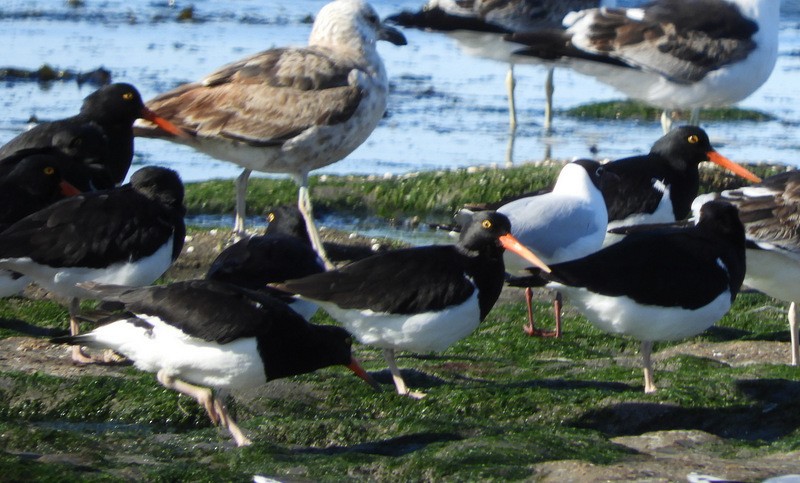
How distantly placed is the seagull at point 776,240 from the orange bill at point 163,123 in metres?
3.76

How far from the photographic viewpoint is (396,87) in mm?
18844

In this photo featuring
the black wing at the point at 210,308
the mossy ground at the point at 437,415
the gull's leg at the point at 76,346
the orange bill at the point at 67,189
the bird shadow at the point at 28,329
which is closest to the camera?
the mossy ground at the point at 437,415

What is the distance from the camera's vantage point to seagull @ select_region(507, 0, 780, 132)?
12234mm

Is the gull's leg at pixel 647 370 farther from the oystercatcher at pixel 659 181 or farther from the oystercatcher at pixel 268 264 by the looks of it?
the oystercatcher at pixel 659 181

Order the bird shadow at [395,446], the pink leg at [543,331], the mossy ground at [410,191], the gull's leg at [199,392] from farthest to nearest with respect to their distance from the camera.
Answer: the mossy ground at [410,191] < the pink leg at [543,331] < the gull's leg at [199,392] < the bird shadow at [395,446]

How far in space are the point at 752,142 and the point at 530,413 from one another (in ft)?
35.0

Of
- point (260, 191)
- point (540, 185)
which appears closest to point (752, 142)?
point (540, 185)

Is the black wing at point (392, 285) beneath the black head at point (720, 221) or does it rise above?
beneath

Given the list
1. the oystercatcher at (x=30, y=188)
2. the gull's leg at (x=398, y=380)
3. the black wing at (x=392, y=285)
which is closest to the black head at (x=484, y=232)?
the black wing at (x=392, y=285)

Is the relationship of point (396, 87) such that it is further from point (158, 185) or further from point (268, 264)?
point (268, 264)

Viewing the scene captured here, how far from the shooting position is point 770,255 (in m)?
7.51

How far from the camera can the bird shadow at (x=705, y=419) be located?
6.10 meters

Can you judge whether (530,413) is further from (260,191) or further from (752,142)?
(752,142)

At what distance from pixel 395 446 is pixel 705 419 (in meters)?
1.48
